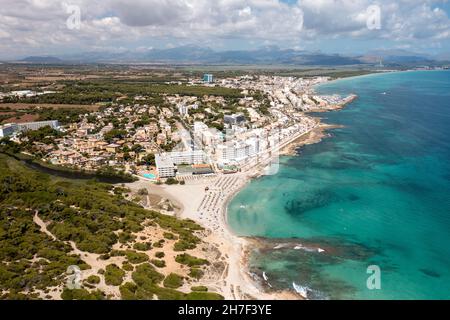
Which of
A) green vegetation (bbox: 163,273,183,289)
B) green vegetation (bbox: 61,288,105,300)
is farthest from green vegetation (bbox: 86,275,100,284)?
green vegetation (bbox: 163,273,183,289)

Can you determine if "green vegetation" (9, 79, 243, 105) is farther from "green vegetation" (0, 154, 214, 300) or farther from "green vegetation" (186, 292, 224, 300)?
"green vegetation" (186, 292, 224, 300)

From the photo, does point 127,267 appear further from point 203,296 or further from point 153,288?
point 203,296

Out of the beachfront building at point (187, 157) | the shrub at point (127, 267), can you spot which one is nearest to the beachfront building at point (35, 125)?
the beachfront building at point (187, 157)

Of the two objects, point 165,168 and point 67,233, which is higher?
point 165,168

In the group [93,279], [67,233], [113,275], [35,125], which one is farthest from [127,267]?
[35,125]

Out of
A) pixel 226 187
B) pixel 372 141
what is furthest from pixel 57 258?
pixel 372 141
